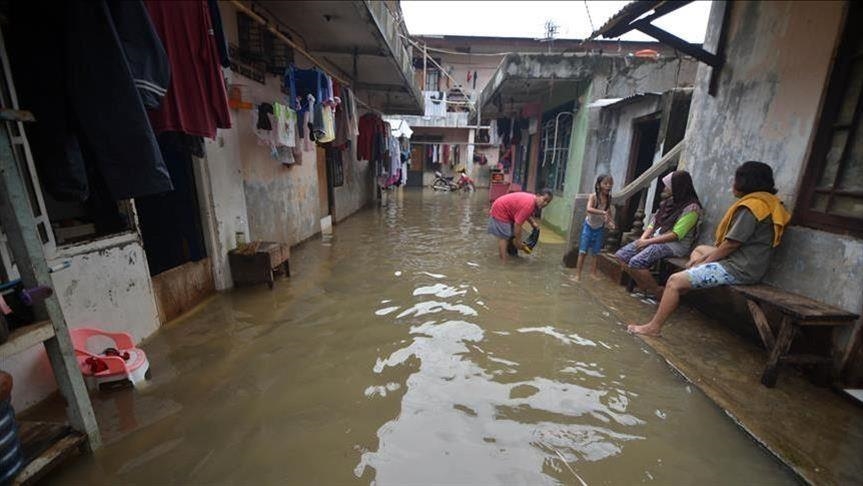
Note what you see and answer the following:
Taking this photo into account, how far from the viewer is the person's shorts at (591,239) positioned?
5.72 metres

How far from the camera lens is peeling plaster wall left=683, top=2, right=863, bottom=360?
3.03 metres

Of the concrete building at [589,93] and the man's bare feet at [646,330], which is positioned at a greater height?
the concrete building at [589,93]

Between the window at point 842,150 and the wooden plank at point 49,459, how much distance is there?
5.65 metres

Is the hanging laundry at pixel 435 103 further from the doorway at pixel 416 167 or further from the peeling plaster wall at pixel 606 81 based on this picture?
the peeling plaster wall at pixel 606 81

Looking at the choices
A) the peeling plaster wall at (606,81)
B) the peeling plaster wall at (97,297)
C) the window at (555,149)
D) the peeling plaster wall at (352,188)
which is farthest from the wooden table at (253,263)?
the window at (555,149)

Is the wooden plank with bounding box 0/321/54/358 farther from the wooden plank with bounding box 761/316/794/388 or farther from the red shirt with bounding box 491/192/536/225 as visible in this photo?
the red shirt with bounding box 491/192/536/225

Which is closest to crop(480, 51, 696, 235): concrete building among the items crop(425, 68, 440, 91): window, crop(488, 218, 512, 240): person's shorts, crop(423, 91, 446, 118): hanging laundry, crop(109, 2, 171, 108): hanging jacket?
crop(488, 218, 512, 240): person's shorts

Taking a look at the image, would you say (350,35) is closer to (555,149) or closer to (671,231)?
(671,231)

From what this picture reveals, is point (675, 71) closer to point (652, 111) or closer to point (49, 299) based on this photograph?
point (652, 111)

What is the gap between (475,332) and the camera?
3.85m

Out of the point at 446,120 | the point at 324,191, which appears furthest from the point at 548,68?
the point at 446,120

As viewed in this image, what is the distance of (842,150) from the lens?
3037 mm

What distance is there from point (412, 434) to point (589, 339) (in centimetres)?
231

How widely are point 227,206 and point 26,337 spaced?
124 inches
